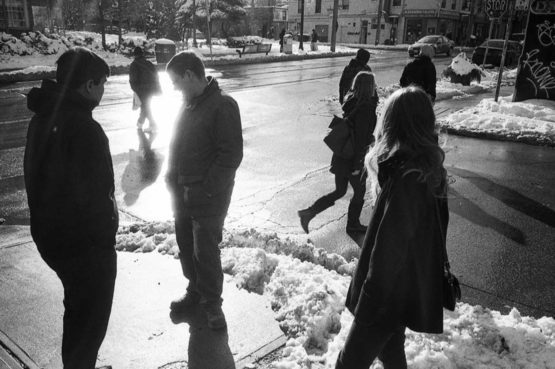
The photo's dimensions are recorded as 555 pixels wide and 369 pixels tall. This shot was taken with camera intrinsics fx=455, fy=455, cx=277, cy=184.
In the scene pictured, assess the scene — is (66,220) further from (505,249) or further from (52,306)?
(505,249)

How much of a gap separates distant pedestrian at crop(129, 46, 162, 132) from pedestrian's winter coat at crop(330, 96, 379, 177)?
5868 mm

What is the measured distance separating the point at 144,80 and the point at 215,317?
735 cm

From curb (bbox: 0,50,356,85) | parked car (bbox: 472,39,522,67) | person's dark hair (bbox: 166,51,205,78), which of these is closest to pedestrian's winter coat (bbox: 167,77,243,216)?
person's dark hair (bbox: 166,51,205,78)

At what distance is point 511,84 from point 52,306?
67.6 feet

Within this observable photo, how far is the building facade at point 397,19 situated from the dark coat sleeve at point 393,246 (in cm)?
5496

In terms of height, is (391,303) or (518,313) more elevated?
(391,303)

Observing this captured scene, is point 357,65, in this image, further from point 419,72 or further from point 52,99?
point 52,99

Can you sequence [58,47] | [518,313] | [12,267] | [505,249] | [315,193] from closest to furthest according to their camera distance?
[518,313] < [12,267] < [505,249] < [315,193] < [58,47]

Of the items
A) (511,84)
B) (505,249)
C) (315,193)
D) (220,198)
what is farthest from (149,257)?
(511,84)

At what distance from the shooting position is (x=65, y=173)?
90.7 inches

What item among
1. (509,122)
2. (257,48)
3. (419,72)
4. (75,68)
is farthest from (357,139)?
(257,48)

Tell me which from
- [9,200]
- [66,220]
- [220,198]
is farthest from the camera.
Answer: [9,200]

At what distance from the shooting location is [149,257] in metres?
4.60

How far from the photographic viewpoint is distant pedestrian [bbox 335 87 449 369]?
213 cm
